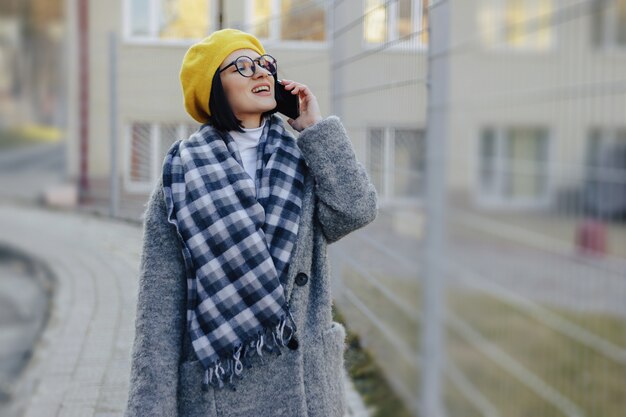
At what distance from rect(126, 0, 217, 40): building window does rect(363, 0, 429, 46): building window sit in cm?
157

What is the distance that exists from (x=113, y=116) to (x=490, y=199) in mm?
6155

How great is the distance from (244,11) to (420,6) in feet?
8.45

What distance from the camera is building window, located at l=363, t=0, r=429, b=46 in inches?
144

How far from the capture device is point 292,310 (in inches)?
93.2

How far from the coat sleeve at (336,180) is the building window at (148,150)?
282 cm

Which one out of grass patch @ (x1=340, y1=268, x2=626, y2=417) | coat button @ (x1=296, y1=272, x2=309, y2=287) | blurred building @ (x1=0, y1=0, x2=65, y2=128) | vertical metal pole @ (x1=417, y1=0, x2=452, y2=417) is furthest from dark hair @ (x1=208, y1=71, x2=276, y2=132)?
blurred building @ (x1=0, y1=0, x2=65, y2=128)

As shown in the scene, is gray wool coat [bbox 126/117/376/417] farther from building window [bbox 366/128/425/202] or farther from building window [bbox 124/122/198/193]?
building window [bbox 124/122/198/193]

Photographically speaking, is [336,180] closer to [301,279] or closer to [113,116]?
[301,279]

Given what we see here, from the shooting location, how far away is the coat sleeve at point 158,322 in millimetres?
2283

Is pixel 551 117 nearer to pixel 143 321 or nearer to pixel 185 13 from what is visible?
pixel 143 321

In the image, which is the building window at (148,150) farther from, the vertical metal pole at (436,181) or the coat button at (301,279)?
the coat button at (301,279)

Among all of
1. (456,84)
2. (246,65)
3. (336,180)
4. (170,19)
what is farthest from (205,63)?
(170,19)

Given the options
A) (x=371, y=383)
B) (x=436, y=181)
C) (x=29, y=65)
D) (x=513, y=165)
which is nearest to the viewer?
(x=513, y=165)

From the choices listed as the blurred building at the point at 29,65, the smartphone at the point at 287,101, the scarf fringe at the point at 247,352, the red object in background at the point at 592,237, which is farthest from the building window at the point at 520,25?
the blurred building at the point at 29,65
